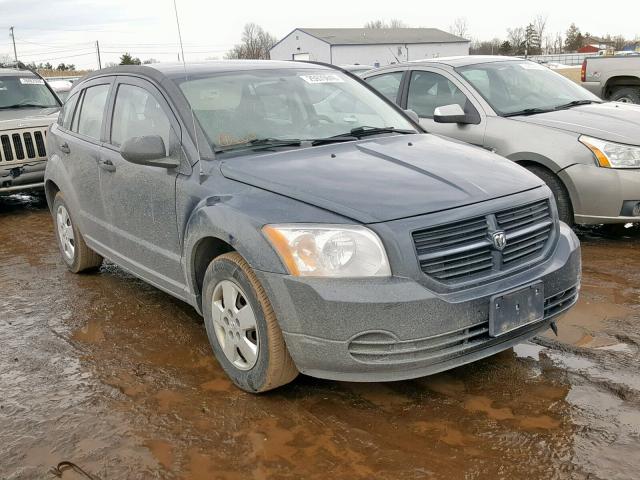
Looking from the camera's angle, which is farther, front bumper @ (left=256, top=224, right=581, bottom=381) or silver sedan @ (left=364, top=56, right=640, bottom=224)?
silver sedan @ (left=364, top=56, right=640, bottom=224)

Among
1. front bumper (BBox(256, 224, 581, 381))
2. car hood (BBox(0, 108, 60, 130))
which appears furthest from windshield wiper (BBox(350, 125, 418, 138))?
car hood (BBox(0, 108, 60, 130))

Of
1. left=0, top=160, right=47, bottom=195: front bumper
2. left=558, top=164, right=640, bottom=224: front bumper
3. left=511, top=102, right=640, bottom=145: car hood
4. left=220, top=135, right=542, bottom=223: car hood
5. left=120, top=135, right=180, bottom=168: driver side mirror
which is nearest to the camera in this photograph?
left=220, top=135, right=542, bottom=223: car hood

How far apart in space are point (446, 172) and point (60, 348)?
2.70 meters

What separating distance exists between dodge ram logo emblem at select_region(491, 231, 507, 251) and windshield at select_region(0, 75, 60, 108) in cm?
878

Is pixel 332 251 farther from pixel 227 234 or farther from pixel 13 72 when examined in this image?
pixel 13 72

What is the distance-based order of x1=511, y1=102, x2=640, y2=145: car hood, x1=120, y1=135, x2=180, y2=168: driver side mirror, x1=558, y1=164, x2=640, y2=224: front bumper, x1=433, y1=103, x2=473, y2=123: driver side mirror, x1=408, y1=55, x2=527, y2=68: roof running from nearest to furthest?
x1=120, y1=135, x2=180, y2=168: driver side mirror < x1=558, y1=164, x2=640, y2=224: front bumper < x1=511, y1=102, x2=640, y2=145: car hood < x1=433, y1=103, x2=473, y2=123: driver side mirror < x1=408, y1=55, x2=527, y2=68: roof

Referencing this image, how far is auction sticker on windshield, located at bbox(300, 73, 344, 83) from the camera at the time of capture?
4602 mm

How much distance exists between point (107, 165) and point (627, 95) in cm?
1137

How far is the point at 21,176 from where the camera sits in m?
8.82

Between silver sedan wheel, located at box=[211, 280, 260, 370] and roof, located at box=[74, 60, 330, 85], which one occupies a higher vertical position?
roof, located at box=[74, 60, 330, 85]

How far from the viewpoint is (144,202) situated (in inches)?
166

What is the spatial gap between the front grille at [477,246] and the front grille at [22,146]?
24.1 ft

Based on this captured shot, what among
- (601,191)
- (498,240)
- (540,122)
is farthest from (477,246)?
(540,122)

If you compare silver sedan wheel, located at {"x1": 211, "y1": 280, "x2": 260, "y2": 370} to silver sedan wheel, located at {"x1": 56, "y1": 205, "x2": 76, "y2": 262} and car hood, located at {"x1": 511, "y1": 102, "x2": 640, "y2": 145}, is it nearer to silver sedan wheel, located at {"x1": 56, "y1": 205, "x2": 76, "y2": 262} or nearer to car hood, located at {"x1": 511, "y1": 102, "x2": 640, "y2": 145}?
silver sedan wheel, located at {"x1": 56, "y1": 205, "x2": 76, "y2": 262}
